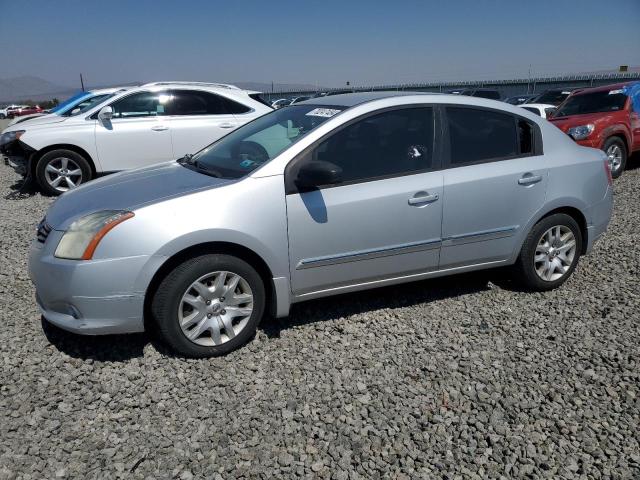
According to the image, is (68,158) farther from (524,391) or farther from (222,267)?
(524,391)

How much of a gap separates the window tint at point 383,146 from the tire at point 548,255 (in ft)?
3.85

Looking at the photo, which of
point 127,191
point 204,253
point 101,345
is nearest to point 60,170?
point 127,191

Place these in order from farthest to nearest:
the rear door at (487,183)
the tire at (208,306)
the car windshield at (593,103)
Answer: the car windshield at (593,103), the rear door at (487,183), the tire at (208,306)

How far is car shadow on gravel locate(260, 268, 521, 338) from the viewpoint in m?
3.97

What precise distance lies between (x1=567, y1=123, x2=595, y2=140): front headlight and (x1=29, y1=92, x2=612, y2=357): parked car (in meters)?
5.42

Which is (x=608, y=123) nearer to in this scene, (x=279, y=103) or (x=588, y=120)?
(x=588, y=120)

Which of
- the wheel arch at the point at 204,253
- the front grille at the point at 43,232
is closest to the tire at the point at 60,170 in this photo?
the front grille at the point at 43,232

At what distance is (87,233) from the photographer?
121 inches

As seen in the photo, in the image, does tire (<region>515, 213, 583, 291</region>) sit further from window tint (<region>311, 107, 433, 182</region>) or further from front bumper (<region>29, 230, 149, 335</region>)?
front bumper (<region>29, 230, 149, 335</region>)

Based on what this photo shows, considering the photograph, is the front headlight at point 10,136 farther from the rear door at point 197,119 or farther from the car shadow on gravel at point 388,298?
the car shadow on gravel at point 388,298

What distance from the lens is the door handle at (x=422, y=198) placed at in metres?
3.68

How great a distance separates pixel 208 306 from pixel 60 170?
6.26 meters

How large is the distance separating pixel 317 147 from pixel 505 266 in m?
2.00


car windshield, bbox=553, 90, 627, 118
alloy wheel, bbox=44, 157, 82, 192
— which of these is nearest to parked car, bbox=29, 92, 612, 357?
alloy wheel, bbox=44, 157, 82, 192
